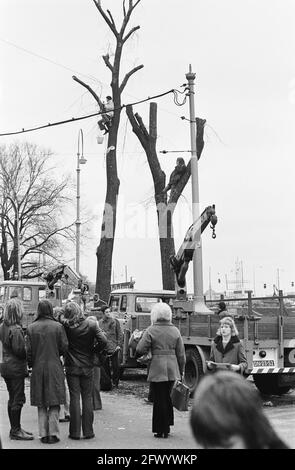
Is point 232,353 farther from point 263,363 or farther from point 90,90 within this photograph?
point 90,90

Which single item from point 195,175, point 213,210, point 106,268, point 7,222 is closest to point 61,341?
point 213,210

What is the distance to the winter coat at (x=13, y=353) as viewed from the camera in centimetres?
732

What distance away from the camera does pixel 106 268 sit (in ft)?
64.8

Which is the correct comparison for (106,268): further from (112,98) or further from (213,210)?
(213,210)

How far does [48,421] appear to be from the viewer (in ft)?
23.6

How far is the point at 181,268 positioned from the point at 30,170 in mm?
29142

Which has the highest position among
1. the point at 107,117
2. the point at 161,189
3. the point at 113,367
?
the point at 107,117

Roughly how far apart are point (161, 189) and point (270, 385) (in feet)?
30.9

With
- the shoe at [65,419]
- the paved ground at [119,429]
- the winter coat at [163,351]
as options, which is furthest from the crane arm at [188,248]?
the winter coat at [163,351]

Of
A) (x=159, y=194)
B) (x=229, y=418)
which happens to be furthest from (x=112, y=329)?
(x=229, y=418)

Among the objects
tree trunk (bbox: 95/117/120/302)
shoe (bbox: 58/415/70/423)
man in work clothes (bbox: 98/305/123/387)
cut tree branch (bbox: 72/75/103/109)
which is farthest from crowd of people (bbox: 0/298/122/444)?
cut tree branch (bbox: 72/75/103/109)

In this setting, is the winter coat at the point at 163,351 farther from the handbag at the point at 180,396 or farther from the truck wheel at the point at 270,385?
the truck wheel at the point at 270,385

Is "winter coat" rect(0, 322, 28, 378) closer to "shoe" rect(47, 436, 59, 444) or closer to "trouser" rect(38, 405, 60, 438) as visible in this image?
"trouser" rect(38, 405, 60, 438)

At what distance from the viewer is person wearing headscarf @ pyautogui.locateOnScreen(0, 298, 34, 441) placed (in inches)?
288
